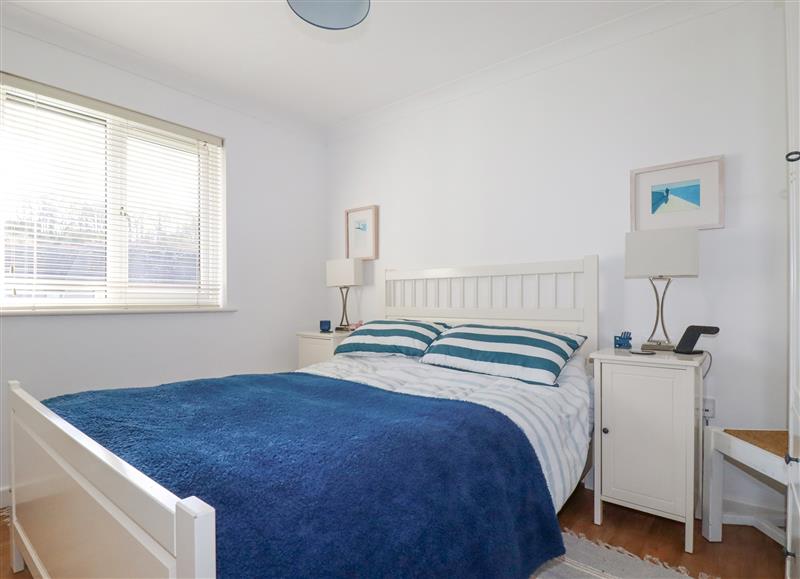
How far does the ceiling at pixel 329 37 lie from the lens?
236 centimetres

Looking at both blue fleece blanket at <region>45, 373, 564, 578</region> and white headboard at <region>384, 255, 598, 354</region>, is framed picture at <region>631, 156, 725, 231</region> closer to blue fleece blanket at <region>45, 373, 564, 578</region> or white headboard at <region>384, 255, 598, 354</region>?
white headboard at <region>384, 255, 598, 354</region>

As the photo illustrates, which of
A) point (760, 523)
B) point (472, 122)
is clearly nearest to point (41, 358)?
point (472, 122)

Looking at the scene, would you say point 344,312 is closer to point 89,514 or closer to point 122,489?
point 89,514

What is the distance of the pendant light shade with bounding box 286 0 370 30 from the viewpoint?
167 cm

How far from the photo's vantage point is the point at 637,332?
246 centimetres

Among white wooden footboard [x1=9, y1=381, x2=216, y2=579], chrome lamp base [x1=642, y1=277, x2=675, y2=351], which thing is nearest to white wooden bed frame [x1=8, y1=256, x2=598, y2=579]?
white wooden footboard [x1=9, y1=381, x2=216, y2=579]

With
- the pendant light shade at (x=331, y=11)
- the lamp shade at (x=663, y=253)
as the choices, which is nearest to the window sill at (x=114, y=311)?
the pendant light shade at (x=331, y=11)

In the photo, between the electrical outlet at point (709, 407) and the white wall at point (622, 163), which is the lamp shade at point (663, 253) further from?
the electrical outlet at point (709, 407)

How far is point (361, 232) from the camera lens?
382 centimetres

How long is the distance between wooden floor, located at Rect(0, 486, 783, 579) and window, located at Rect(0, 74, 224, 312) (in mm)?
1307

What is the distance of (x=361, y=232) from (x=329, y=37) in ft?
5.09

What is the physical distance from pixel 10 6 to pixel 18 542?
2.57m

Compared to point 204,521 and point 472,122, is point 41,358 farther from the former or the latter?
point 472,122

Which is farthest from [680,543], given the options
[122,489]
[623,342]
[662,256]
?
[122,489]
